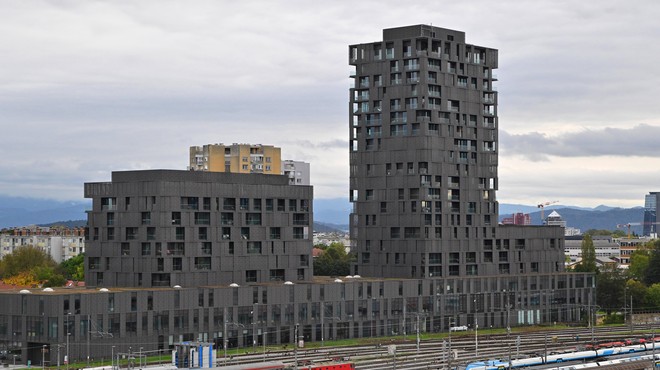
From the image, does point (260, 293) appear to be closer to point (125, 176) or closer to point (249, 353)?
point (249, 353)

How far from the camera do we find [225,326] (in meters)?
185

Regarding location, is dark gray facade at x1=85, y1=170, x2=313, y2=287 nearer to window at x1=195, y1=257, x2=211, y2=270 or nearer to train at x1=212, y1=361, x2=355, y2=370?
window at x1=195, y1=257, x2=211, y2=270

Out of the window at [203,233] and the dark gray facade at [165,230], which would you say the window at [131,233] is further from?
the window at [203,233]

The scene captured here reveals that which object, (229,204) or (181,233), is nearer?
(181,233)

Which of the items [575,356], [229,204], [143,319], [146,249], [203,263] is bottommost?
[575,356]

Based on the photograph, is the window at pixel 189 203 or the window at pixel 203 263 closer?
the window at pixel 189 203

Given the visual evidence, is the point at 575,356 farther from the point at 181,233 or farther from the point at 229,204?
the point at 181,233

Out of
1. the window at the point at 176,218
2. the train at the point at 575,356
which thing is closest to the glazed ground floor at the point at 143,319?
the window at the point at 176,218

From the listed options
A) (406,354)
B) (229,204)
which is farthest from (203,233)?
(406,354)

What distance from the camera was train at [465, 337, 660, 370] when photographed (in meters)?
158

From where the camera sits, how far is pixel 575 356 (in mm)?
172625

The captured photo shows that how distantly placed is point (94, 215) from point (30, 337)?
3195 cm

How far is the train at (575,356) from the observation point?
518ft

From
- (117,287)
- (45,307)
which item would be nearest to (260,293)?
(117,287)
